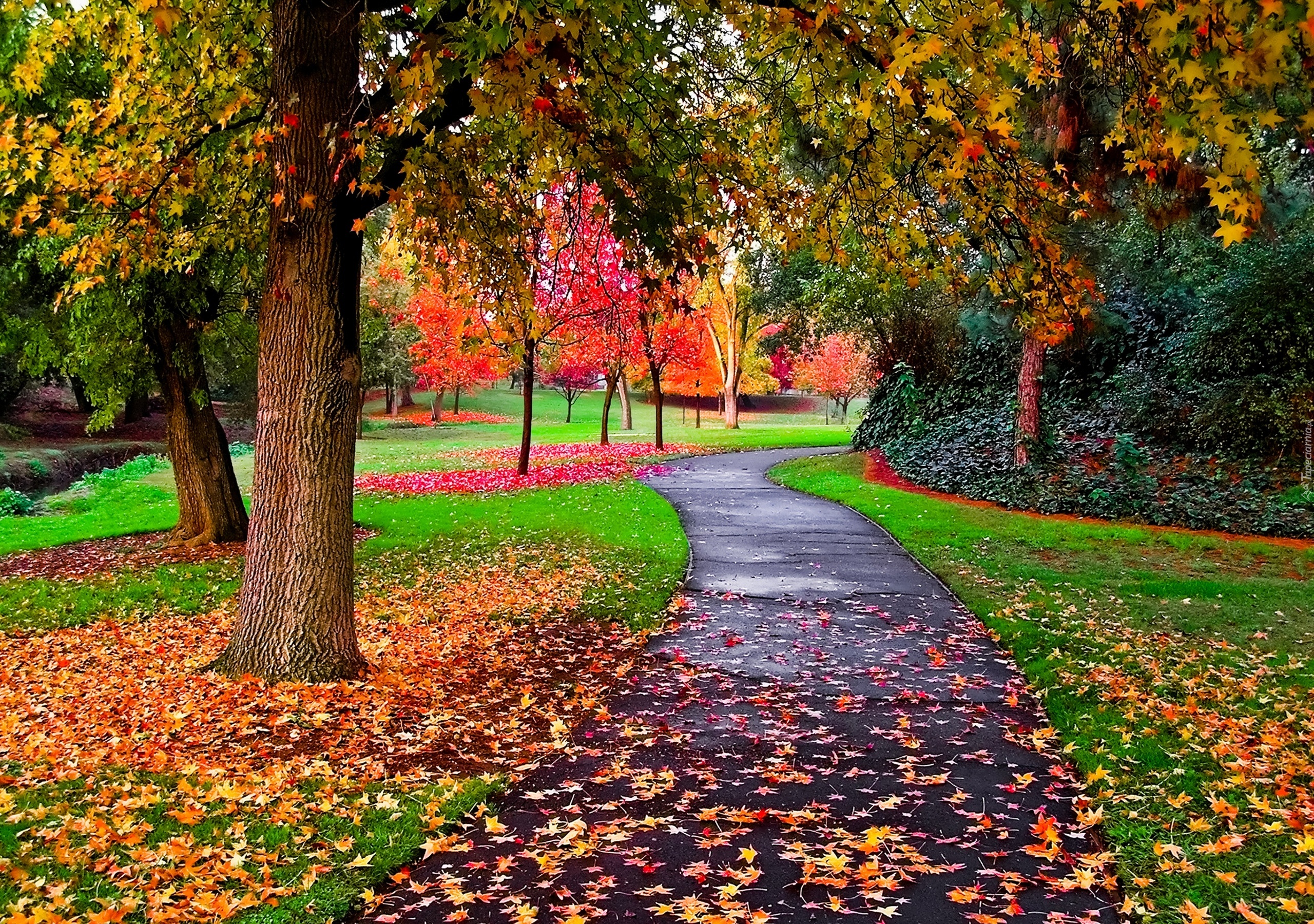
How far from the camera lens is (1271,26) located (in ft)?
9.24

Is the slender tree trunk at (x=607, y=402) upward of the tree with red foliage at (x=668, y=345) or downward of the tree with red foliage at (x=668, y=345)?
downward

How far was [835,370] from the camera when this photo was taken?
5053 cm

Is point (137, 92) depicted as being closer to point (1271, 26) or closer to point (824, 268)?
point (1271, 26)

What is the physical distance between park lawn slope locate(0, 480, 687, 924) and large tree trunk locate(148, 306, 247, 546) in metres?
1.71

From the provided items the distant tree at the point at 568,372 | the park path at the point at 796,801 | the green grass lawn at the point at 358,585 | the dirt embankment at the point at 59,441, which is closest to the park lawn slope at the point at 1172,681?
the park path at the point at 796,801

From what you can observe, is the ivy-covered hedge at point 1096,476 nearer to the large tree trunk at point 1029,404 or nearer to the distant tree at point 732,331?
the large tree trunk at point 1029,404

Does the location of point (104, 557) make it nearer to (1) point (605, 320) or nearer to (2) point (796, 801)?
(2) point (796, 801)

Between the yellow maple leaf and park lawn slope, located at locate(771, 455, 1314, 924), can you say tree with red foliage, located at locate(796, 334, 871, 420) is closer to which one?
park lawn slope, located at locate(771, 455, 1314, 924)

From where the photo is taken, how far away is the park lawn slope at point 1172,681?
3.80 metres

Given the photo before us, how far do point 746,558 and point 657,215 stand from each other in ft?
20.5

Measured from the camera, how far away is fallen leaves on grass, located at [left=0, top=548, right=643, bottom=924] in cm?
366

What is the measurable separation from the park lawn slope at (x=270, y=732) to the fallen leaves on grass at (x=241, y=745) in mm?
15

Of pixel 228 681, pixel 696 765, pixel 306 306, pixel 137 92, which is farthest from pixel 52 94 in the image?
pixel 696 765

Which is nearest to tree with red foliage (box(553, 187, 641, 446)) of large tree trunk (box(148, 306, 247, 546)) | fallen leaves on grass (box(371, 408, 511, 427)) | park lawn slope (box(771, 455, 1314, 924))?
large tree trunk (box(148, 306, 247, 546))
